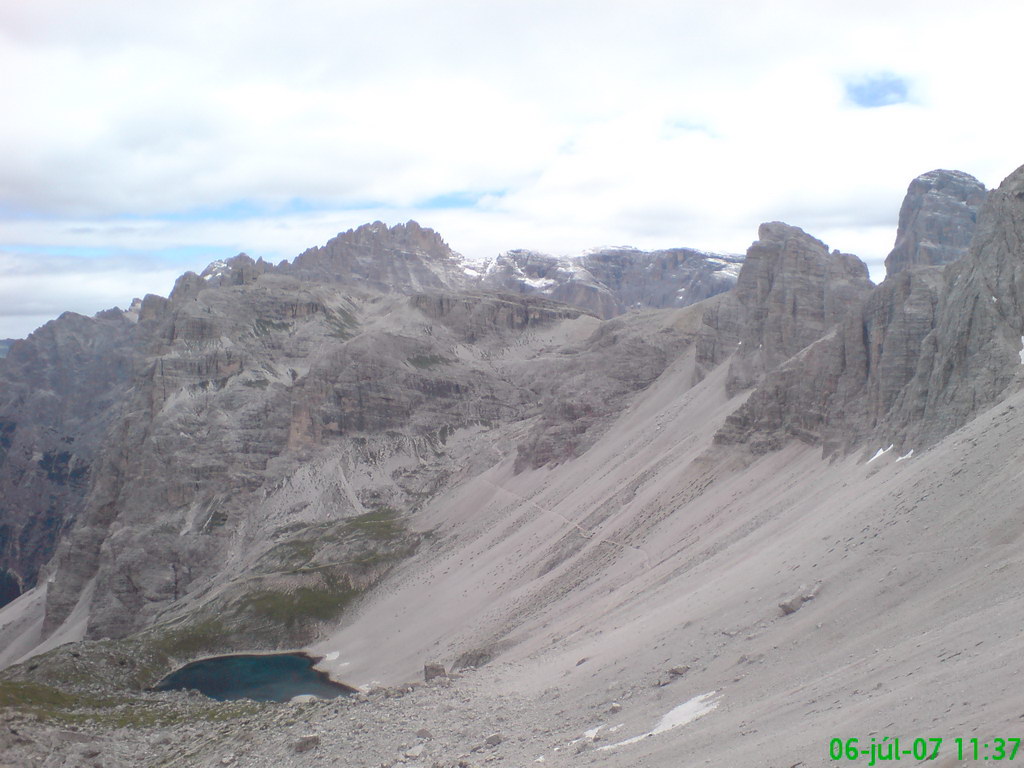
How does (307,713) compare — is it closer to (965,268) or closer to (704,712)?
(704,712)

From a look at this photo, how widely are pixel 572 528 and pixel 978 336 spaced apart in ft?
138

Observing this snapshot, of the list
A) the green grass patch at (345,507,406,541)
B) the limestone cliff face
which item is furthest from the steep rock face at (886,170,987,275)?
the green grass patch at (345,507,406,541)

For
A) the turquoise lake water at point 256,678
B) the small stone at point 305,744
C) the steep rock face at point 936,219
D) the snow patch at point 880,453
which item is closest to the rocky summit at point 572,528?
the small stone at point 305,744

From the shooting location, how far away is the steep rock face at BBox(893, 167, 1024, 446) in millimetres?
54375

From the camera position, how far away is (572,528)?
88375mm

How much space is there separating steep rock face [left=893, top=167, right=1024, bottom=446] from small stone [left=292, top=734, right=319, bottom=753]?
126ft

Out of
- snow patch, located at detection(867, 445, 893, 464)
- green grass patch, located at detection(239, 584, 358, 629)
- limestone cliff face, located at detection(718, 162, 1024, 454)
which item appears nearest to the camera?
limestone cliff face, located at detection(718, 162, 1024, 454)

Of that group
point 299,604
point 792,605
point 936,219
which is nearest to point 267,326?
point 299,604

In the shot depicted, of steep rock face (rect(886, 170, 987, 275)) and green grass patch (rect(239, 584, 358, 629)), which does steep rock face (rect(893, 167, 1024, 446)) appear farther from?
steep rock face (rect(886, 170, 987, 275))

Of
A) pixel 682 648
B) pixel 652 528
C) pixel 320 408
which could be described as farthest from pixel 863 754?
pixel 320 408

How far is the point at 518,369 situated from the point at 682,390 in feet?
191

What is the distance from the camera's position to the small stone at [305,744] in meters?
37.2

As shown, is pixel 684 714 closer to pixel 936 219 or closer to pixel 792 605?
pixel 792 605

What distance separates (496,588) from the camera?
8488cm
